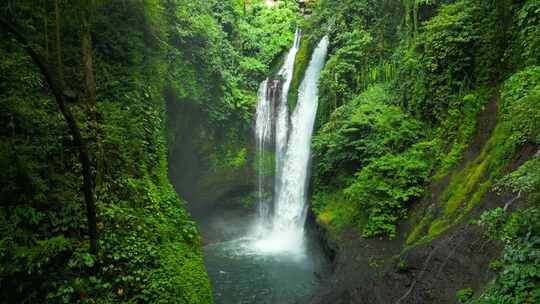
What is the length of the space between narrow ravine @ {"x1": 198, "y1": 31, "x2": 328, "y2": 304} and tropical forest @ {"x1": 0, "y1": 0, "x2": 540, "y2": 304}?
0.31 ft

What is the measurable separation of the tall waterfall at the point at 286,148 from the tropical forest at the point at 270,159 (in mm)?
82

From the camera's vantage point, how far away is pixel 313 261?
490 inches

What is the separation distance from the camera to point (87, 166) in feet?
16.4

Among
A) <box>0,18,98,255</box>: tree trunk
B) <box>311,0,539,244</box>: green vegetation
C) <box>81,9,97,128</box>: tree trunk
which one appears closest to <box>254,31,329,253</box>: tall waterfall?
<box>311,0,539,244</box>: green vegetation

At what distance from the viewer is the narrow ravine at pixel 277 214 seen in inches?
469

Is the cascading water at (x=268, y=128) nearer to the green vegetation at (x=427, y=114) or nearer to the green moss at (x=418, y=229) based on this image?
the green vegetation at (x=427, y=114)

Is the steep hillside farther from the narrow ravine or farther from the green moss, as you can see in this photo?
the narrow ravine

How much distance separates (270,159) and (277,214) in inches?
116

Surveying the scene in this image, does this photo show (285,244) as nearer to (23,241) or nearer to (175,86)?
(175,86)

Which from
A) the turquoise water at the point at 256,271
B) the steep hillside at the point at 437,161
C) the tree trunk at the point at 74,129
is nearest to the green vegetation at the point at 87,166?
the tree trunk at the point at 74,129

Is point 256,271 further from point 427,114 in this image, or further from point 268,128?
point 268,128

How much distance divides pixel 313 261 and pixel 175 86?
905 centimetres

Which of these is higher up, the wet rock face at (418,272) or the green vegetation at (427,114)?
the green vegetation at (427,114)

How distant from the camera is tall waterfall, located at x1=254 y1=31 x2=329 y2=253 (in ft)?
53.3
